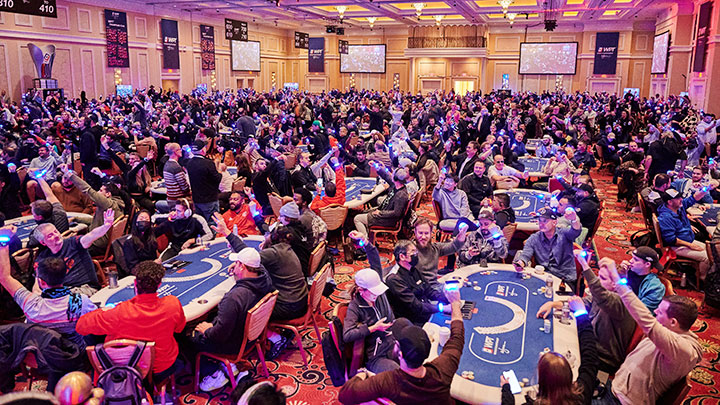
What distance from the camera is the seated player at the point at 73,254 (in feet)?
15.6

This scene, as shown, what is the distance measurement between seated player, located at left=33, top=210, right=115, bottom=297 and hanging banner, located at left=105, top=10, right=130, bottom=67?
68.1ft

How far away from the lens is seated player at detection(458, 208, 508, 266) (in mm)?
5535

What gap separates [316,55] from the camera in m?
35.7

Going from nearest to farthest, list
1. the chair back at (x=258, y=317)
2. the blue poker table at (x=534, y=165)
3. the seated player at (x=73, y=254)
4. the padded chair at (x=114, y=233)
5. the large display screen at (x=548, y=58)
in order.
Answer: the chair back at (x=258, y=317), the seated player at (x=73, y=254), the padded chair at (x=114, y=233), the blue poker table at (x=534, y=165), the large display screen at (x=548, y=58)

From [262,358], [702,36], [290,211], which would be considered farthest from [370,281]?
[702,36]

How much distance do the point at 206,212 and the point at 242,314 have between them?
13.1 ft

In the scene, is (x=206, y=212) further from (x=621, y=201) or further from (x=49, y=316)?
(x=621, y=201)

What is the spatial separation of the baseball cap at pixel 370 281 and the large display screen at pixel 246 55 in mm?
29955

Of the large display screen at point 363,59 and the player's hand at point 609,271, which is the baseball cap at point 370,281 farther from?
the large display screen at point 363,59

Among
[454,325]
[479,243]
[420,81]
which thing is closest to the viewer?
[454,325]

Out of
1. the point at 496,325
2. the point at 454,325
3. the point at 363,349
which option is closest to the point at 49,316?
the point at 363,349

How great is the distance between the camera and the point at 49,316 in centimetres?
398

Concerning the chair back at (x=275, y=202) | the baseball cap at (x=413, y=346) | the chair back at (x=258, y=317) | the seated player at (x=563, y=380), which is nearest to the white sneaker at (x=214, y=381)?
the chair back at (x=258, y=317)

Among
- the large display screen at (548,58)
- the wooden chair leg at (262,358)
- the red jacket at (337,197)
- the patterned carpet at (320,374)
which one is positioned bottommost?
the patterned carpet at (320,374)
